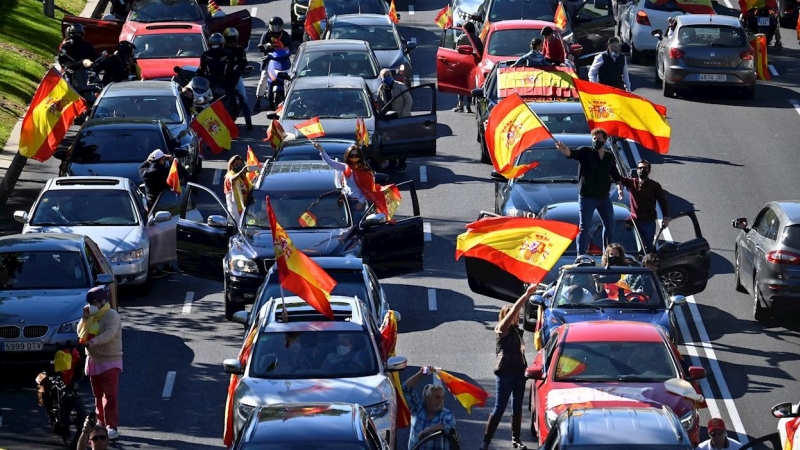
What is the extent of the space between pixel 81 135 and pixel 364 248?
6.90m

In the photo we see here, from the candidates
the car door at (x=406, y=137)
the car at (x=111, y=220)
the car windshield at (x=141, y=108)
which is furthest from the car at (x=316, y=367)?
the car windshield at (x=141, y=108)

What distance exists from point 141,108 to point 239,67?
351 centimetres

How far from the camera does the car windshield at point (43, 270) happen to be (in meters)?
22.3

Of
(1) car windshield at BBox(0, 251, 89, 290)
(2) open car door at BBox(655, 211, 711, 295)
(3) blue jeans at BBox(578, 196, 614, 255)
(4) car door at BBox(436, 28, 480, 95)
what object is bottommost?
(4) car door at BBox(436, 28, 480, 95)

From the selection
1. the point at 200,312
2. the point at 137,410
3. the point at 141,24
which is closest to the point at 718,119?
the point at 141,24

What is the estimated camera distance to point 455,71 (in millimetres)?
33469

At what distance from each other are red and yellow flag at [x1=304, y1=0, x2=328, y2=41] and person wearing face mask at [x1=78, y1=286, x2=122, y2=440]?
18.7m

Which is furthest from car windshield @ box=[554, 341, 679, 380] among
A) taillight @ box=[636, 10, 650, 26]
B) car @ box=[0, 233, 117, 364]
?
taillight @ box=[636, 10, 650, 26]

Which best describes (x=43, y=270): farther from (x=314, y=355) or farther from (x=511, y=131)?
(x=511, y=131)

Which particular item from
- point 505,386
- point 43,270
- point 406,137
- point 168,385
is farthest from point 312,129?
point 505,386

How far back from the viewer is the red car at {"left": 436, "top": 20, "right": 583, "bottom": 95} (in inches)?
1315

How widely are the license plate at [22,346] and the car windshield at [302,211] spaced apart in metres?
3.85

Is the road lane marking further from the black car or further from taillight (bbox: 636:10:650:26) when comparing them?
taillight (bbox: 636:10:650:26)

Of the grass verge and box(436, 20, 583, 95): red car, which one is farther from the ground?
box(436, 20, 583, 95): red car
